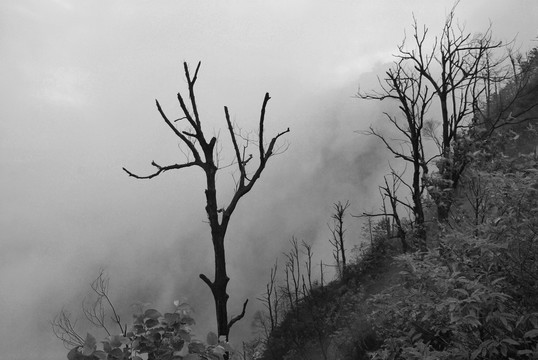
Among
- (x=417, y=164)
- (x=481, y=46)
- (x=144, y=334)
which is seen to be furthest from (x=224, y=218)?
(x=481, y=46)

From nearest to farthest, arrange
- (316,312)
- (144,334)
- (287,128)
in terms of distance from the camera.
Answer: (144,334)
(287,128)
(316,312)

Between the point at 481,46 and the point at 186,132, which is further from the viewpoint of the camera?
the point at 481,46

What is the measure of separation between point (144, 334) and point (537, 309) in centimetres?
324

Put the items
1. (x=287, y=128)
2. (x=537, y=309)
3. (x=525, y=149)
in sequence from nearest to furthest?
(x=537, y=309)
(x=287, y=128)
(x=525, y=149)

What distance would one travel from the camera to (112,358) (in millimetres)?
2744

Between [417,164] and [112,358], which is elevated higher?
[417,164]

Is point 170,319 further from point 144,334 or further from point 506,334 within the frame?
point 506,334

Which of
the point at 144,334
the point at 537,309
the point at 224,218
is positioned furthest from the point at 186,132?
the point at 537,309

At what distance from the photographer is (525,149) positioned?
1748 centimetres

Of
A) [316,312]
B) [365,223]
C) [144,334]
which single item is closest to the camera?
[144,334]

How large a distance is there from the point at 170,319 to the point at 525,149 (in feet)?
61.1

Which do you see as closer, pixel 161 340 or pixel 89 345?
pixel 89 345

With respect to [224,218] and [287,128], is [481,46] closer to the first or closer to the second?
[287,128]

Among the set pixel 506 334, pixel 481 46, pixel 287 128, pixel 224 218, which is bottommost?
pixel 506 334
